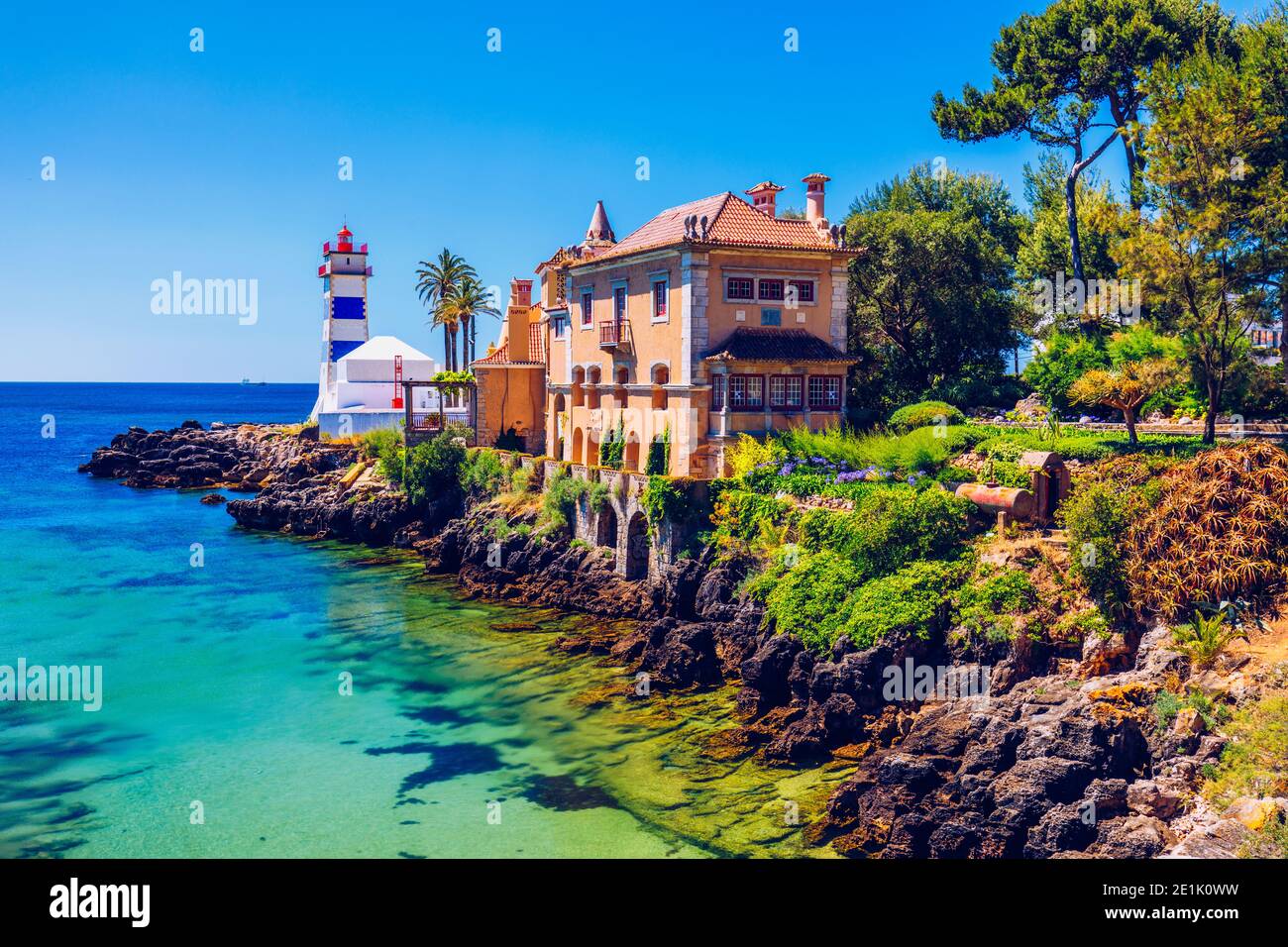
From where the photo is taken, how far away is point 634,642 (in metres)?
32.7

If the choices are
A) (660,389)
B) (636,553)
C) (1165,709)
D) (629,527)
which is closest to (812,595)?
(1165,709)

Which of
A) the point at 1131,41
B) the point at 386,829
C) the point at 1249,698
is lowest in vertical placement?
the point at 386,829

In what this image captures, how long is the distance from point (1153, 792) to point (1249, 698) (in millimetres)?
2921

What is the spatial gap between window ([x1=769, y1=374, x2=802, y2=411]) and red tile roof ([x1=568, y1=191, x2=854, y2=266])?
510cm

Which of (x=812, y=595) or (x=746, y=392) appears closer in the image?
(x=812, y=595)

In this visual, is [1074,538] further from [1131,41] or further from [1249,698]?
[1131,41]

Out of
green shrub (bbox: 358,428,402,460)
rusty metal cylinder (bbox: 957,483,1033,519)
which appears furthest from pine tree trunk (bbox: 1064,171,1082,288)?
green shrub (bbox: 358,428,402,460)

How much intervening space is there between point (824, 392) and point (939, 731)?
20.5 metres

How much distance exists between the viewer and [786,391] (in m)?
40.5

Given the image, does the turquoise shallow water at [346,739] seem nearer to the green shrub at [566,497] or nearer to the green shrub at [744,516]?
the green shrub at [566,497]

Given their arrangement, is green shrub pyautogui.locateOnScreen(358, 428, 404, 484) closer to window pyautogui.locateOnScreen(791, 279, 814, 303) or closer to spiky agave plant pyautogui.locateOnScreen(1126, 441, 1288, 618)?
window pyautogui.locateOnScreen(791, 279, 814, 303)

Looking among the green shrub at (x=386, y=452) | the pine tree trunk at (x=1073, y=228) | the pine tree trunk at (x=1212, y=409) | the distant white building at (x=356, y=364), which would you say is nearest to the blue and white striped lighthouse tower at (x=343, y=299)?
the distant white building at (x=356, y=364)

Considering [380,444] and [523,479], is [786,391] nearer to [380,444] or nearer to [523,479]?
[523,479]
